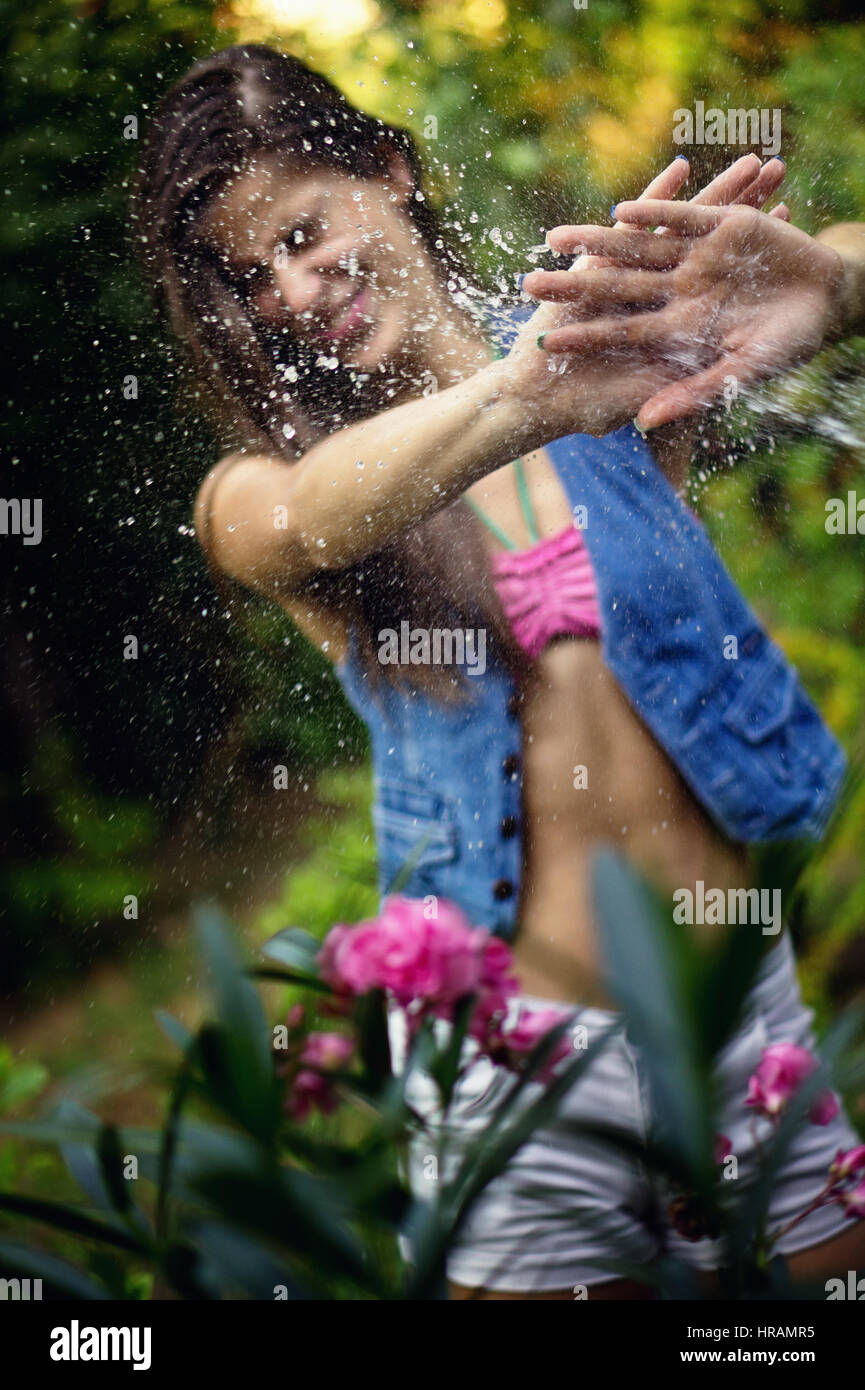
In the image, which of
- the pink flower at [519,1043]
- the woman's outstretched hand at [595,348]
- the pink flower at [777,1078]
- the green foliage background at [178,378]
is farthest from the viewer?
the green foliage background at [178,378]

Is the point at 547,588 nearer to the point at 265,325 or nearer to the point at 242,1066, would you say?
the point at 265,325

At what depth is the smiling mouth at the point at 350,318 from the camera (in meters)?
0.85

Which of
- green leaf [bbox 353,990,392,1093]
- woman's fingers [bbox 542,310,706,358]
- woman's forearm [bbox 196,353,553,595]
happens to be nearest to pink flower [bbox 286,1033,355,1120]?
green leaf [bbox 353,990,392,1093]

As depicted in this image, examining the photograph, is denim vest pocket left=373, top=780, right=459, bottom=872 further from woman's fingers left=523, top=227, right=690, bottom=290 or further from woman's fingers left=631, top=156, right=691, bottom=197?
woman's fingers left=631, top=156, right=691, bottom=197

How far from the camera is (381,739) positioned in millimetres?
870

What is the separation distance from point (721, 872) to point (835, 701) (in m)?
0.20

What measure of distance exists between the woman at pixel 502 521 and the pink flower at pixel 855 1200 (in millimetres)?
58

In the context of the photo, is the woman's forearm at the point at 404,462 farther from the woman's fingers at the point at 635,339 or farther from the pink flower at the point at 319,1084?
the pink flower at the point at 319,1084

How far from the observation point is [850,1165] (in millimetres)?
675

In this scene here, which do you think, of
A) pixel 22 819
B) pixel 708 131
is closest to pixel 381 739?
pixel 22 819

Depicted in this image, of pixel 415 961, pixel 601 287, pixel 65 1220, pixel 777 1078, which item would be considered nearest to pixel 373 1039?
pixel 415 961

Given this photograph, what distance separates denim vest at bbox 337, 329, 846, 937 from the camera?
2.67 ft

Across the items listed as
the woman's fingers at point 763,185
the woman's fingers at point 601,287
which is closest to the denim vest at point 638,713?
the woman's fingers at point 601,287

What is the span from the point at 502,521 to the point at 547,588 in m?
0.06
